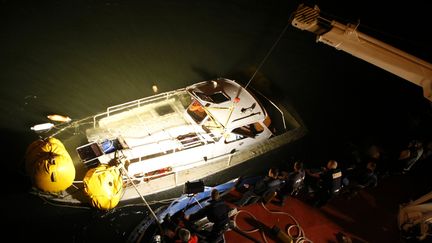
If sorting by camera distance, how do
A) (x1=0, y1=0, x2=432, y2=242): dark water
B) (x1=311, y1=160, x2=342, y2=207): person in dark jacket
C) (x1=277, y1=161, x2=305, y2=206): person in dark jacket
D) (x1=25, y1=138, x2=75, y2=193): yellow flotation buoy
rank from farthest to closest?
(x1=0, y1=0, x2=432, y2=242): dark water < (x1=311, y1=160, x2=342, y2=207): person in dark jacket < (x1=277, y1=161, x2=305, y2=206): person in dark jacket < (x1=25, y1=138, x2=75, y2=193): yellow flotation buoy

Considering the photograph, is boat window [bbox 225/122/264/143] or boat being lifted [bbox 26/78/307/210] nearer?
boat being lifted [bbox 26/78/307/210]

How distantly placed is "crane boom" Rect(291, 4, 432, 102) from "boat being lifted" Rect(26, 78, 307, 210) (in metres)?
4.05

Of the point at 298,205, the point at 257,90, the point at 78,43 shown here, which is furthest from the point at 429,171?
the point at 78,43

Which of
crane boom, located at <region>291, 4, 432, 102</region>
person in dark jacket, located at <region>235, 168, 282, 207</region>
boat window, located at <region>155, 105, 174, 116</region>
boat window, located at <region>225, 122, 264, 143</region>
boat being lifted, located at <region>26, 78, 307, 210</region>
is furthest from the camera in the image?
boat window, located at <region>155, 105, 174, 116</region>

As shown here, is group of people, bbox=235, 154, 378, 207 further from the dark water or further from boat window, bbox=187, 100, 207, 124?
boat window, bbox=187, 100, 207, 124

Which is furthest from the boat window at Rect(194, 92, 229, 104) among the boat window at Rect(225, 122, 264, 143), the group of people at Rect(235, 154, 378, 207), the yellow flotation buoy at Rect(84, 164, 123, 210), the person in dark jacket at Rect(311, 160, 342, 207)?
the person in dark jacket at Rect(311, 160, 342, 207)

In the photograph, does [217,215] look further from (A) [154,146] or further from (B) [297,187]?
(A) [154,146]

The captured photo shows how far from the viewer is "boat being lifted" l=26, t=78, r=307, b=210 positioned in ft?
24.3

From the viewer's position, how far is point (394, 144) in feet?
35.5

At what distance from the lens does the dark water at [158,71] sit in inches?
341

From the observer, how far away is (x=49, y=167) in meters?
7.04

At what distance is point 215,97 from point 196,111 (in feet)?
2.48

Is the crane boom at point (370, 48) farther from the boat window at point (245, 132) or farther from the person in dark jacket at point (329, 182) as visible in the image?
the boat window at point (245, 132)

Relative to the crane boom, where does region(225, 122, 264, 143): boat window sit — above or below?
below
